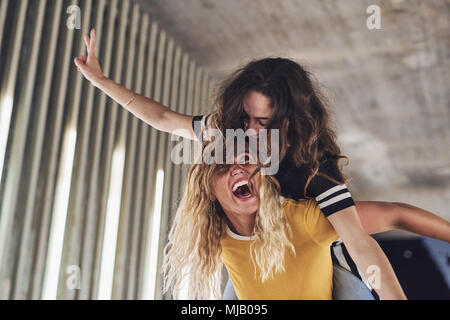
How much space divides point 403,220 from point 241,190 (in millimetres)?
431

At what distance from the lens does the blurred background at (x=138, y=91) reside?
7.81 feet

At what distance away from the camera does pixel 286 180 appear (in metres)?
1.23

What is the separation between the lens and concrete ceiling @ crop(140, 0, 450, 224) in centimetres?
344

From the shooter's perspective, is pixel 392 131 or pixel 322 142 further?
pixel 392 131

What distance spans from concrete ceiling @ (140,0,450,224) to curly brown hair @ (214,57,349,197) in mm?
1651

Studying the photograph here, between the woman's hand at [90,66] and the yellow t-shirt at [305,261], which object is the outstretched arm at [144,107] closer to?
the woman's hand at [90,66]

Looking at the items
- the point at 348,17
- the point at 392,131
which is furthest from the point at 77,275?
the point at 392,131

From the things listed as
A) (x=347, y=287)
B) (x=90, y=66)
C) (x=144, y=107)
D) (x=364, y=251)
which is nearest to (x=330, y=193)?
(x=364, y=251)

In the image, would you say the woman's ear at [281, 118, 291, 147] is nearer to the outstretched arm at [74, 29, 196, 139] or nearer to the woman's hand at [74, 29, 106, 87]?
the outstretched arm at [74, 29, 196, 139]

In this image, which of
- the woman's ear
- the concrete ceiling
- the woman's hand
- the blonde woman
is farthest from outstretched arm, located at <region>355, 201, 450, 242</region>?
the concrete ceiling

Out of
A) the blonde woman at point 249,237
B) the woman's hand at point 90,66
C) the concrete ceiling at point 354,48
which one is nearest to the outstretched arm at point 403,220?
the blonde woman at point 249,237

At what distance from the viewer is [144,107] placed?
1.42m
